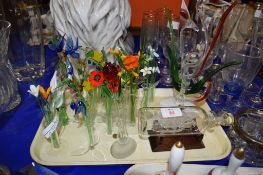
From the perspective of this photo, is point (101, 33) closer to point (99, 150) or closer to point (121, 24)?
point (121, 24)

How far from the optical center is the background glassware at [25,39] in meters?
0.80

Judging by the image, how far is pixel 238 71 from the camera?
79 cm

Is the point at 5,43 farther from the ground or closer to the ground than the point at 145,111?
farther from the ground

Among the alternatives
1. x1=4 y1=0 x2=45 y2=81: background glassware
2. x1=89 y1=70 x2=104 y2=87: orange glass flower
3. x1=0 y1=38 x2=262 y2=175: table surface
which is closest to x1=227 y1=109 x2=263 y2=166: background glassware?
x1=0 y1=38 x2=262 y2=175: table surface

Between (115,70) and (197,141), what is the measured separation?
28cm

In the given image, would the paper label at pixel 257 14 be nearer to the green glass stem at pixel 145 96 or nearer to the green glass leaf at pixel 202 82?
the green glass leaf at pixel 202 82

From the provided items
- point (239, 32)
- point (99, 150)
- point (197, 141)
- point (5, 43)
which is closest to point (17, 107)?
point (5, 43)

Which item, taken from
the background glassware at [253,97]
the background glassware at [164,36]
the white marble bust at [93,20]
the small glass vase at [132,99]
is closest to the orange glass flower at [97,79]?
the small glass vase at [132,99]

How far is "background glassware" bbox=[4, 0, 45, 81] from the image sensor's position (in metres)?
0.80

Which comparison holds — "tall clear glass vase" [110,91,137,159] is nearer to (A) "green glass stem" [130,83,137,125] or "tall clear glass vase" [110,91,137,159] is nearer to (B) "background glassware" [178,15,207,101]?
(A) "green glass stem" [130,83,137,125]

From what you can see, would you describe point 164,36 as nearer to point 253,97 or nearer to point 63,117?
point 253,97

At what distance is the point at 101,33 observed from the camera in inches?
29.7

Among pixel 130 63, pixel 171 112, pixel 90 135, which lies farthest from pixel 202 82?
pixel 90 135

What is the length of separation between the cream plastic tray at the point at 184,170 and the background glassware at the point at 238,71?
247 mm
